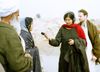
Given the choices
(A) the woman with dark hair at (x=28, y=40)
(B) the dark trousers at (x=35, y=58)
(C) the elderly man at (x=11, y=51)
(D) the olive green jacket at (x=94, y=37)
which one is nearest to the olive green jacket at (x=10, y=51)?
(C) the elderly man at (x=11, y=51)

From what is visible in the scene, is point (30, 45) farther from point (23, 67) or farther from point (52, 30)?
point (23, 67)

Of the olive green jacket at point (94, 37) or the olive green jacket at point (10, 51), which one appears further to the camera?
the olive green jacket at point (94, 37)

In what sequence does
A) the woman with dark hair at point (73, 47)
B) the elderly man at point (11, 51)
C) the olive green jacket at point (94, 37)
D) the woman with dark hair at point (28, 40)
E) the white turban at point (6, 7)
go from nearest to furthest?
1. the elderly man at point (11, 51)
2. the white turban at point (6, 7)
3. the woman with dark hair at point (28, 40)
4. the woman with dark hair at point (73, 47)
5. the olive green jacket at point (94, 37)

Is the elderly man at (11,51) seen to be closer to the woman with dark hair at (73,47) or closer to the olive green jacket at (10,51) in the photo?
the olive green jacket at (10,51)

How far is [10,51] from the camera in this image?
1.79m

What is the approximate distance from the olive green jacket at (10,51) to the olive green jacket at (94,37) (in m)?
2.33

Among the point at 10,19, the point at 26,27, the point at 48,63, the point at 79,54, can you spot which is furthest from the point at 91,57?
the point at 10,19

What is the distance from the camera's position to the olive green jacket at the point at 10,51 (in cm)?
179

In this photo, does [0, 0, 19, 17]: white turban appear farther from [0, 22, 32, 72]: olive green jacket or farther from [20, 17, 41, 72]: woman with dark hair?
[20, 17, 41, 72]: woman with dark hair

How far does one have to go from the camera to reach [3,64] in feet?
5.96

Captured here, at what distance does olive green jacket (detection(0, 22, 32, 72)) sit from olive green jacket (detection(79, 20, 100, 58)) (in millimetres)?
2327

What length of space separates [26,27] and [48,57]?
45.0 inches

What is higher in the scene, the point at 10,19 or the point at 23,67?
the point at 10,19

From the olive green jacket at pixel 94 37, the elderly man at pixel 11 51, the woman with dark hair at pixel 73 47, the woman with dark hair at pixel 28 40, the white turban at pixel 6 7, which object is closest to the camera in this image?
the elderly man at pixel 11 51
